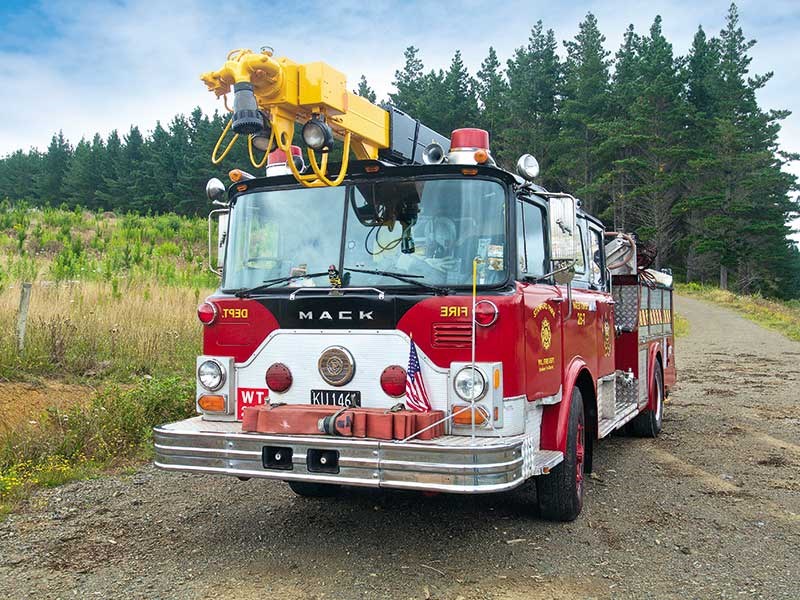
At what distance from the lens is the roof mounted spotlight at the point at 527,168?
498 centimetres

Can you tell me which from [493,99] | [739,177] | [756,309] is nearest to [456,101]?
[493,99]

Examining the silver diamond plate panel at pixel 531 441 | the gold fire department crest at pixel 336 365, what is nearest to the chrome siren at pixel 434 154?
the gold fire department crest at pixel 336 365

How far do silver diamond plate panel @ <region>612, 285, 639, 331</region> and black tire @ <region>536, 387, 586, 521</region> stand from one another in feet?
9.04

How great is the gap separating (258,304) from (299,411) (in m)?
0.85

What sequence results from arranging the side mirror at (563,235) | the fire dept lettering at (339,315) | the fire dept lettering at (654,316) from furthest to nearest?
1. the fire dept lettering at (654,316)
2. the side mirror at (563,235)
3. the fire dept lettering at (339,315)

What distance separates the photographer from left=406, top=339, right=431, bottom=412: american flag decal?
4.59 meters

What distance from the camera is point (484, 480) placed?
4.00 metres

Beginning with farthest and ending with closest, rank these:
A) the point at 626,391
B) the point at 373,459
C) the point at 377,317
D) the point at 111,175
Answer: the point at 111,175 < the point at 626,391 < the point at 377,317 < the point at 373,459

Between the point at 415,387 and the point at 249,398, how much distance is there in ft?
3.78

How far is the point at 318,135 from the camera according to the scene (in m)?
4.77

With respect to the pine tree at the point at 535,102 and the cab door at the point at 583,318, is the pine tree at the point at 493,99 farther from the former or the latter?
the cab door at the point at 583,318

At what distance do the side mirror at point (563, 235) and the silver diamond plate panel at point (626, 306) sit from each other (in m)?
3.16

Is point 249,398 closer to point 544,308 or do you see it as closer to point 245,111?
point 245,111

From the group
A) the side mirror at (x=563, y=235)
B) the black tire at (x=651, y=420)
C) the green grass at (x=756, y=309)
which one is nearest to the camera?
the side mirror at (x=563, y=235)
